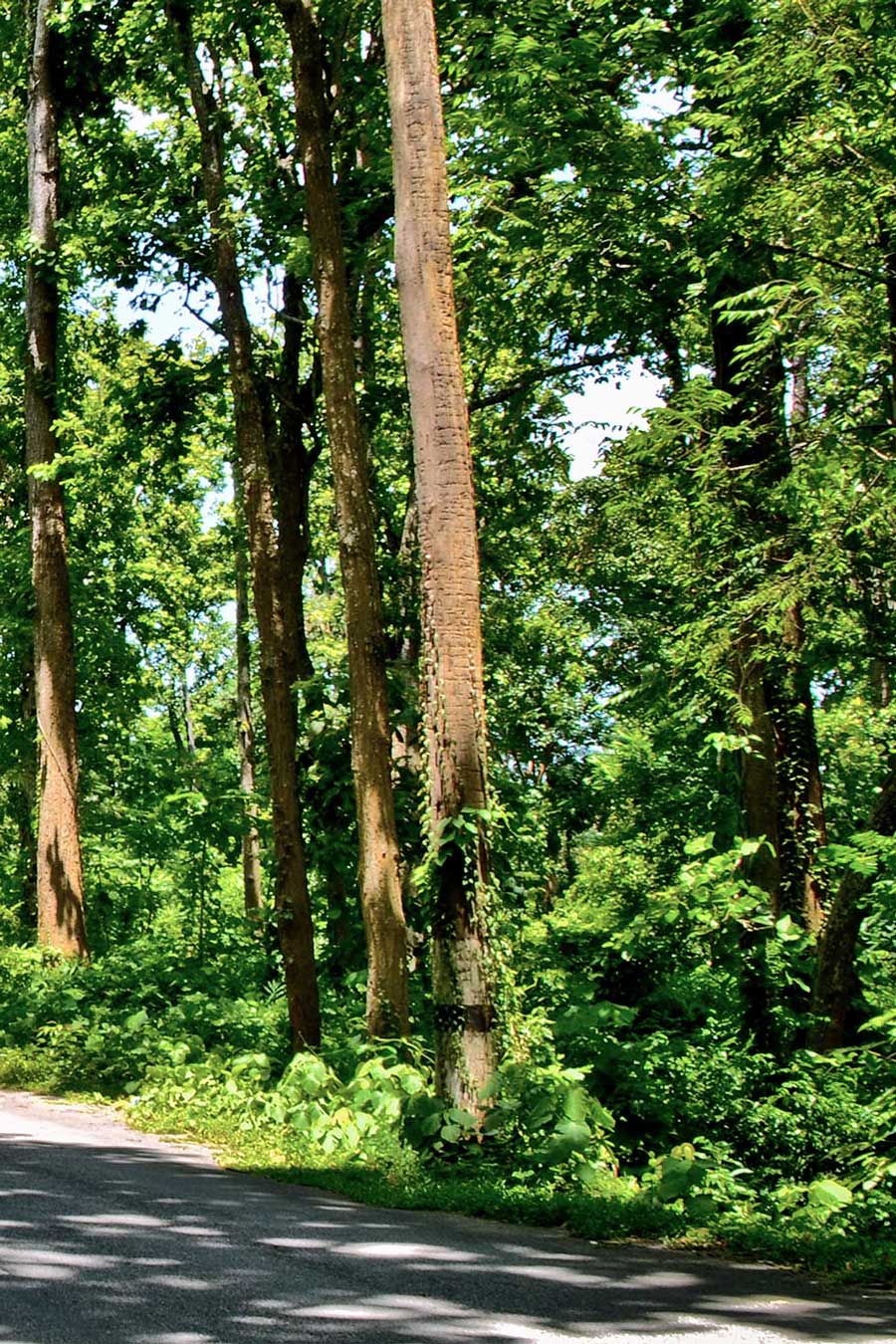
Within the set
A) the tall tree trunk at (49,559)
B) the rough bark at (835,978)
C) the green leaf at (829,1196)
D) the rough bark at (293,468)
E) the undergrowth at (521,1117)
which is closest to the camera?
the undergrowth at (521,1117)

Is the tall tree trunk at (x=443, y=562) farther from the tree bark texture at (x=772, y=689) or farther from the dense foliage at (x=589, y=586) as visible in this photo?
the tree bark texture at (x=772, y=689)

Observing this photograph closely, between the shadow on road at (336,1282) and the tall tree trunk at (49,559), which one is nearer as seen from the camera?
the shadow on road at (336,1282)

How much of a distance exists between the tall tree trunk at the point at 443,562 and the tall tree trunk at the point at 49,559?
9.40 metres

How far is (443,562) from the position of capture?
10703 mm

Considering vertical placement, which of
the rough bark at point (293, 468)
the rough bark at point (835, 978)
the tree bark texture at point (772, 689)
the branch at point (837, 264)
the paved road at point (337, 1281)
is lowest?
the paved road at point (337, 1281)

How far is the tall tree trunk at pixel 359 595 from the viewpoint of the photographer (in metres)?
13.4

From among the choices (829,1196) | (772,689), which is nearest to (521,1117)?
(829,1196)

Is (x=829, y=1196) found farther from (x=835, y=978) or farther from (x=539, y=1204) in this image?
(x=835, y=978)

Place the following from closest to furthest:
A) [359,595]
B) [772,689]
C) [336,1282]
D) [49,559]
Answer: [336,1282] → [359,595] → [772,689] → [49,559]

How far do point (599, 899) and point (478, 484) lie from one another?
7.13 m

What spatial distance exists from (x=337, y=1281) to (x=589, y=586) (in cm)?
2349

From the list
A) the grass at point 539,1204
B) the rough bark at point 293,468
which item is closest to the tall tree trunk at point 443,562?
the grass at point 539,1204

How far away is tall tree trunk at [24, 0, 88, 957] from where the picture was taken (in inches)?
736

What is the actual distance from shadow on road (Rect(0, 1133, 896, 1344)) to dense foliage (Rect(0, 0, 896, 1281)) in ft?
3.10
